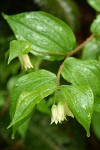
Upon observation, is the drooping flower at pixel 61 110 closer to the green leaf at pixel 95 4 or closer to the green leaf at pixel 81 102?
the green leaf at pixel 81 102

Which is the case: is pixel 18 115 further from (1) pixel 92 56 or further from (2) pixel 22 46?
(1) pixel 92 56

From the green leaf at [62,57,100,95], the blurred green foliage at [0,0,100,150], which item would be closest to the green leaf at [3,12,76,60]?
the green leaf at [62,57,100,95]

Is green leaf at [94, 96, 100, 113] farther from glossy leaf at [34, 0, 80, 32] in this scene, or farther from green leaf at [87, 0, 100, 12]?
glossy leaf at [34, 0, 80, 32]

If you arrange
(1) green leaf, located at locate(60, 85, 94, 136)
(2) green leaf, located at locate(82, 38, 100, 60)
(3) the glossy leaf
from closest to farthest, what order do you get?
1. (1) green leaf, located at locate(60, 85, 94, 136)
2. (2) green leaf, located at locate(82, 38, 100, 60)
3. (3) the glossy leaf

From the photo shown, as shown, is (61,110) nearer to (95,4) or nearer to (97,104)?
(97,104)

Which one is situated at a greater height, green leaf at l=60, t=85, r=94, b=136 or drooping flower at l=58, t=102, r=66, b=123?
green leaf at l=60, t=85, r=94, b=136

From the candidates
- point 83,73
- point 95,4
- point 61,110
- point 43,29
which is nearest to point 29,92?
point 61,110

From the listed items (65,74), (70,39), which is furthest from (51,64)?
(65,74)
